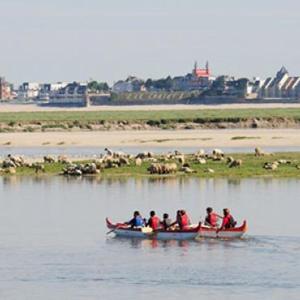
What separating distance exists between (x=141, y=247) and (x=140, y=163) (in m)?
19.4

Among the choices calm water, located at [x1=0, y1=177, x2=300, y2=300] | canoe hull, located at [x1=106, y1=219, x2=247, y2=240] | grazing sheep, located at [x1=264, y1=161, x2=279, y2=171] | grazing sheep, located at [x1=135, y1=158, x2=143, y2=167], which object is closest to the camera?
calm water, located at [x1=0, y1=177, x2=300, y2=300]

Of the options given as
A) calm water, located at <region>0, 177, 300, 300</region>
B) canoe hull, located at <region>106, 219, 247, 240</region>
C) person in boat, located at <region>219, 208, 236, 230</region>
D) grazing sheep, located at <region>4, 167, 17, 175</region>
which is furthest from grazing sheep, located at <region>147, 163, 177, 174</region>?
person in boat, located at <region>219, 208, 236, 230</region>

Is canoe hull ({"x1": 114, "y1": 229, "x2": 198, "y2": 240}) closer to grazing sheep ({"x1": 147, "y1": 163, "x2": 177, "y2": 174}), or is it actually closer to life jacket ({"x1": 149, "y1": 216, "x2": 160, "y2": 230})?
life jacket ({"x1": 149, "y1": 216, "x2": 160, "y2": 230})

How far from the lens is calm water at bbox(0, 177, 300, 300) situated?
27.0m

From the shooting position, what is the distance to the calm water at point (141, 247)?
88.5 ft

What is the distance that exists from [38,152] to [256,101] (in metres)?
110

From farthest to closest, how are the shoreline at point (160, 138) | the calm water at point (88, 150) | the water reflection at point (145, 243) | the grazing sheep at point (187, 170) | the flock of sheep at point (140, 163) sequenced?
1. the shoreline at point (160, 138)
2. the calm water at point (88, 150)
3. the flock of sheep at point (140, 163)
4. the grazing sheep at point (187, 170)
5. the water reflection at point (145, 243)

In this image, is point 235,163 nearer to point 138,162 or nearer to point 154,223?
point 138,162

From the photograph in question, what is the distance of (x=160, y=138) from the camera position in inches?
3054

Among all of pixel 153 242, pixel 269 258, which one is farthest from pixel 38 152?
pixel 269 258

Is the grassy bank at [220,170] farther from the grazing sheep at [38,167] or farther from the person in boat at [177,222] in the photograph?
the person in boat at [177,222]

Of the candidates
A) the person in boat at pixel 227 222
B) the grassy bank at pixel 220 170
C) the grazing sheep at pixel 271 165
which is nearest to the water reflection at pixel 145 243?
the person in boat at pixel 227 222

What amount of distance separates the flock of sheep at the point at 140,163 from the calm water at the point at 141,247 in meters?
2.63

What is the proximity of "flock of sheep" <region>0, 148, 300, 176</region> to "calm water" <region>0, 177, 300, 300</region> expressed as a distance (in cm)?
263
